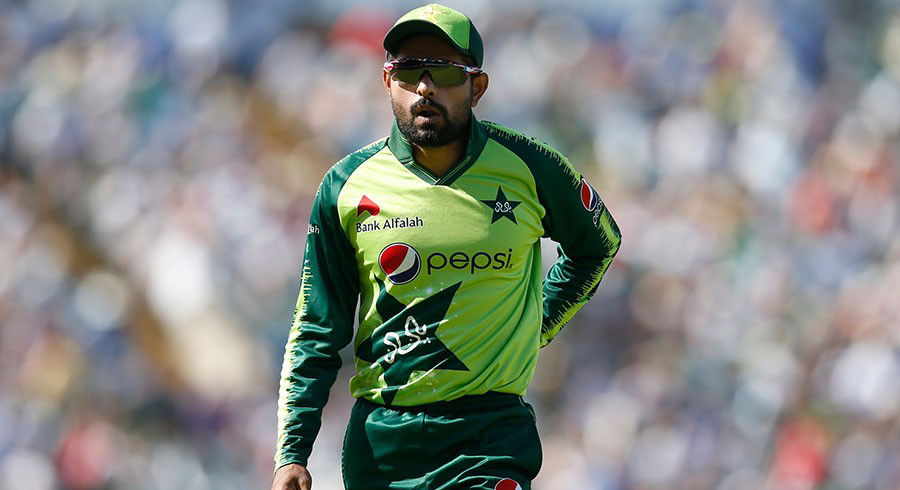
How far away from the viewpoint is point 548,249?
366 inches

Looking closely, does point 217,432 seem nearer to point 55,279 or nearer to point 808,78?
point 55,279

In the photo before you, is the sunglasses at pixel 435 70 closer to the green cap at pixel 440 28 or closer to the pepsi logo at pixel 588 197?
the green cap at pixel 440 28

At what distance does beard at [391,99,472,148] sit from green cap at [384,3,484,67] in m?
0.19

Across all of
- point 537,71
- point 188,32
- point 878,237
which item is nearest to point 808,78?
point 878,237

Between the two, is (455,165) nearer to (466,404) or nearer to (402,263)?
(402,263)

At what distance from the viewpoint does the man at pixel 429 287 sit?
404 cm

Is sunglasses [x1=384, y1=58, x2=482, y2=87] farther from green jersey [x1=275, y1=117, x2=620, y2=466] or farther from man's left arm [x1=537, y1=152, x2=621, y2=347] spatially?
man's left arm [x1=537, y1=152, x2=621, y2=347]

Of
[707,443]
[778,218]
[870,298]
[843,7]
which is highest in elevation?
[843,7]

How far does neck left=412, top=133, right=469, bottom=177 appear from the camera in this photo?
4195mm

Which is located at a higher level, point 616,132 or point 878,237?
point 616,132

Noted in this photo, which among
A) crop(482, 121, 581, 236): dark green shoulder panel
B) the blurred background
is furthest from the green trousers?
the blurred background

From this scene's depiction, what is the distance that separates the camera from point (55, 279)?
33.5 ft

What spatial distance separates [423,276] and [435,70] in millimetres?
640

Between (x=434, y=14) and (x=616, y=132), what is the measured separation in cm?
579
